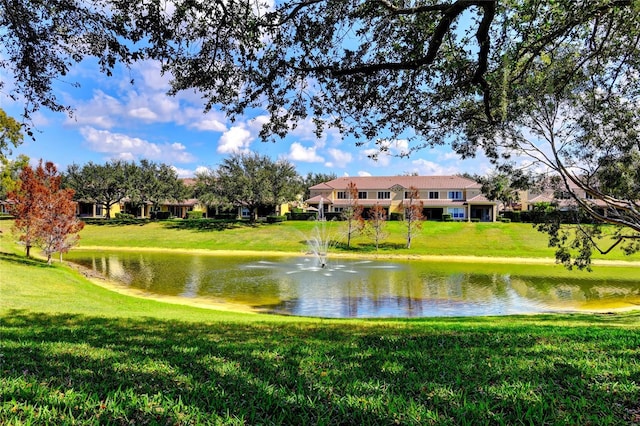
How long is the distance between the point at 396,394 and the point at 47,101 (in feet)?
25.7

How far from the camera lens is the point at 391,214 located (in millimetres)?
55906

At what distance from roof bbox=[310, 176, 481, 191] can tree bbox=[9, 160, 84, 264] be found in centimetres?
4494

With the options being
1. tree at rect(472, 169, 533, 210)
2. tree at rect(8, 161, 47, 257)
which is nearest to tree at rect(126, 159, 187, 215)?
tree at rect(8, 161, 47, 257)

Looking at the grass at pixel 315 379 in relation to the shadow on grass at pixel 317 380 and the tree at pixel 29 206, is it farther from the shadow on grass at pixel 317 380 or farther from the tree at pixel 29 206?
the tree at pixel 29 206

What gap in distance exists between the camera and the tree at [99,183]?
62.7 metres

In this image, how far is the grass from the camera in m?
3.14

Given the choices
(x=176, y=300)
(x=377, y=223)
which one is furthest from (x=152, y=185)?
(x=176, y=300)

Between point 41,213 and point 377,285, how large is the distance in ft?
59.4

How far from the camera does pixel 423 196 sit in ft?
197

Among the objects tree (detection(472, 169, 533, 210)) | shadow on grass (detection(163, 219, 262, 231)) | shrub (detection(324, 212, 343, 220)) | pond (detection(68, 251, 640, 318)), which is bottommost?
pond (detection(68, 251, 640, 318))

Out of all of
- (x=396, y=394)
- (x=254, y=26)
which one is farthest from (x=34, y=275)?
(x=396, y=394)

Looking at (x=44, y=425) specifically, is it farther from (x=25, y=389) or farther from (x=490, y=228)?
(x=490, y=228)

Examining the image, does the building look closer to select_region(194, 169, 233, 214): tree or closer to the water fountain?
the water fountain

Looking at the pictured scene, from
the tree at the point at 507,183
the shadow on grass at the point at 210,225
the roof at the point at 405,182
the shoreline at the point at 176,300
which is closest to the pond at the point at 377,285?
the shoreline at the point at 176,300
